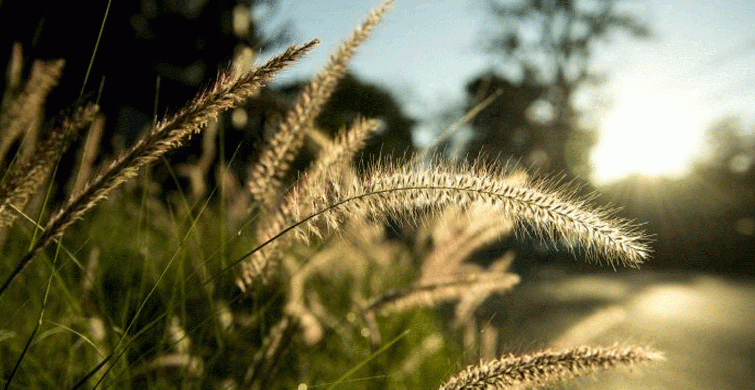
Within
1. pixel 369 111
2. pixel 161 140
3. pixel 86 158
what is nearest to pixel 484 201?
pixel 161 140

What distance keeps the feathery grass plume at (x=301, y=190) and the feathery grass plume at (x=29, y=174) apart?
0.42 meters

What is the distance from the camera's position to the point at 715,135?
36.2 meters

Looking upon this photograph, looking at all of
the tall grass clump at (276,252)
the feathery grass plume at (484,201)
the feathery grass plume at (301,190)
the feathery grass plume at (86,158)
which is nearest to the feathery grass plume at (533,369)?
the tall grass clump at (276,252)

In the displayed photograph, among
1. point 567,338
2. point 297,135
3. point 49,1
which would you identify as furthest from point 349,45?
point 49,1

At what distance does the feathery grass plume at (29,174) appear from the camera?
97 centimetres

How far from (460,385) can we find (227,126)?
15.1 feet

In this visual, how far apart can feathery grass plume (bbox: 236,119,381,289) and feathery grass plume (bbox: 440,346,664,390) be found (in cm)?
48

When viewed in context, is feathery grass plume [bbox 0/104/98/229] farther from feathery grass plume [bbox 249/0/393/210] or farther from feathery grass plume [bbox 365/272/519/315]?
feathery grass plume [bbox 365/272/519/315]

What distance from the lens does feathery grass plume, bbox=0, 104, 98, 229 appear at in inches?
38.2

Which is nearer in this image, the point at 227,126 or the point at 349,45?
the point at 349,45

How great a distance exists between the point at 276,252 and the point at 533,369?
0.67 metres

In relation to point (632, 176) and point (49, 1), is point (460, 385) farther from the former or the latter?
point (632, 176)

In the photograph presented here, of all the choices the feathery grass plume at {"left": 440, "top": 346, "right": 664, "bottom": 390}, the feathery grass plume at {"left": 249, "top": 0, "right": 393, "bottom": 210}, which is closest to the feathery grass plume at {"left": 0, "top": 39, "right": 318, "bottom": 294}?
the feathery grass plume at {"left": 440, "top": 346, "right": 664, "bottom": 390}

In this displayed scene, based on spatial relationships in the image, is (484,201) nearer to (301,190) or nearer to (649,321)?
(301,190)
